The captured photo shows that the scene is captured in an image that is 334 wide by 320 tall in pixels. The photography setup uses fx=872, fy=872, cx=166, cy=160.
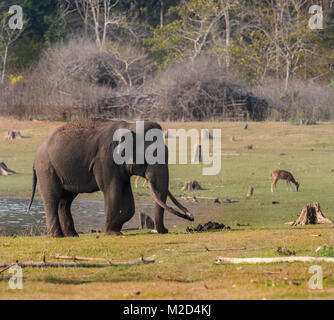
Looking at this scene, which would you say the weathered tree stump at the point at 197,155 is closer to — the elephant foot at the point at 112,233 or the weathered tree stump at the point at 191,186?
the weathered tree stump at the point at 191,186

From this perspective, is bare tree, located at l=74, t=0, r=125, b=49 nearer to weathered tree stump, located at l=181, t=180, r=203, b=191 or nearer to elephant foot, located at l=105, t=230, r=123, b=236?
weathered tree stump, located at l=181, t=180, r=203, b=191

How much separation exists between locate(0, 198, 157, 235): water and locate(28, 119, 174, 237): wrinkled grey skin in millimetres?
1857

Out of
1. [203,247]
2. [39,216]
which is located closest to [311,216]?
[203,247]

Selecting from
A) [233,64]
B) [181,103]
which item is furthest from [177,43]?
[181,103]

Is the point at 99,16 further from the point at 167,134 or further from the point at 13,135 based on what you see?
the point at 167,134

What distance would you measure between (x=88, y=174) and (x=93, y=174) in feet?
0.28

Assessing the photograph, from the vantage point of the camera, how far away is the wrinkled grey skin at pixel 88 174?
13.9 meters

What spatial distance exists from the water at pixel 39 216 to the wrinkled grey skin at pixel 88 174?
1.86 metres

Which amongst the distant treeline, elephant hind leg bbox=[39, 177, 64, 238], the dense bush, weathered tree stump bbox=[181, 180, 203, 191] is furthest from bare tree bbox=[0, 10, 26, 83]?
elephant hind leg bbox=[39, 177, 64, 238]

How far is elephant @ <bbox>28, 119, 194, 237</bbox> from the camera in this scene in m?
13.9

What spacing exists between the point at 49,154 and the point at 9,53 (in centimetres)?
3534

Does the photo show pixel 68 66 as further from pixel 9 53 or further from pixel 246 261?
pixel 246 261

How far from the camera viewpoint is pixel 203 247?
11.8 meters

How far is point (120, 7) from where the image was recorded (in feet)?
179
